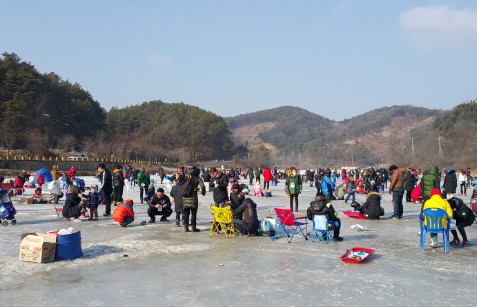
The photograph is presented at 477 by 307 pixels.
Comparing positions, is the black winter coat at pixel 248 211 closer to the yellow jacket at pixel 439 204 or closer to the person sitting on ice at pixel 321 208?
the person sitting on ice at pixel 321 208

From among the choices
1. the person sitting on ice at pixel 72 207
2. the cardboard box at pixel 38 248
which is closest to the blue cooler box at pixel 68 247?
the cardboard box at pixel 38 248

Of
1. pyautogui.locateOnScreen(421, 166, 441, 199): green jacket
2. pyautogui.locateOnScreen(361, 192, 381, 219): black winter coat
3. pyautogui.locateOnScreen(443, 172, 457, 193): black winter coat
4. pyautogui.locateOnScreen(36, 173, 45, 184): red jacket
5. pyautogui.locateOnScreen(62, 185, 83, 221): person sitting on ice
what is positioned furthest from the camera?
pyautogui.locateOnScreen(36, 173, 45, 184): red jacket

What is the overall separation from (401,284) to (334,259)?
6.29 feet

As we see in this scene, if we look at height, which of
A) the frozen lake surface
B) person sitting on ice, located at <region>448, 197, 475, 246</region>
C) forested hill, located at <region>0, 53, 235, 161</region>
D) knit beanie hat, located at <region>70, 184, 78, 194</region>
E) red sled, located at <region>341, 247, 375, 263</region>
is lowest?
the frozen lake surface

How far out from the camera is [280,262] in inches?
341

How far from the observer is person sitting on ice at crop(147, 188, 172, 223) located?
14.1m

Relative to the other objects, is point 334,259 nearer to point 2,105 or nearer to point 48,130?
point 2,105

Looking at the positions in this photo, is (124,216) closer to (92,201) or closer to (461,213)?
(92,201)

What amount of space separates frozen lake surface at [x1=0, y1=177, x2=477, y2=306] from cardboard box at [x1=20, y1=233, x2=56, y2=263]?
0.51 feet

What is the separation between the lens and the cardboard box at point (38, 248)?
27.5 feet

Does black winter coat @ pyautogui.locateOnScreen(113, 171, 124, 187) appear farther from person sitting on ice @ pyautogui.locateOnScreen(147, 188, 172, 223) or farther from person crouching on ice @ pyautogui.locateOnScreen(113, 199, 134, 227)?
person crouching on ice @ pyautogui.locateOnScreen(113, 199, 134, 227)

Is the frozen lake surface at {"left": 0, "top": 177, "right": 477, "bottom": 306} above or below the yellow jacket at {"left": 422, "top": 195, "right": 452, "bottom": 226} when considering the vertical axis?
below

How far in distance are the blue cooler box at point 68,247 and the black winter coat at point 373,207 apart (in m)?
9.05

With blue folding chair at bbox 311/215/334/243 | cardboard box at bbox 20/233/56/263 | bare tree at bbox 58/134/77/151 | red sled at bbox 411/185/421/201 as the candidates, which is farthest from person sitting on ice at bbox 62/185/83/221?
bare tree at bbox 58/134/77/151
